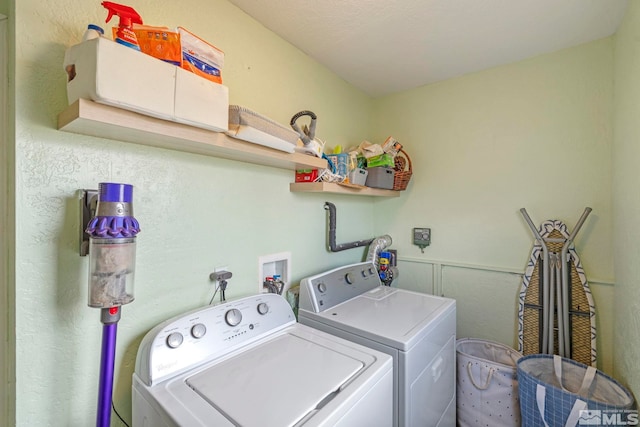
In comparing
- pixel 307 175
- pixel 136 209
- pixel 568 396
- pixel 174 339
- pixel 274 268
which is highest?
pixel 307 175

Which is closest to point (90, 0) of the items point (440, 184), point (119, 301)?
point (119, 301)

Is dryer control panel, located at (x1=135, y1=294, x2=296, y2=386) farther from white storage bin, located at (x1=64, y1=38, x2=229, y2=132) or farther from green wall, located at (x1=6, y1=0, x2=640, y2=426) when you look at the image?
white storage bin, located at (x1=64, y1=38, x2=229, y2=132)

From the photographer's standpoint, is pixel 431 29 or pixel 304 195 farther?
pixel 304 195

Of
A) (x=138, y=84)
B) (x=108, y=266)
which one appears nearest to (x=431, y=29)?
(x=138, y=84)

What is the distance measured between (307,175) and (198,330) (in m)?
0.90

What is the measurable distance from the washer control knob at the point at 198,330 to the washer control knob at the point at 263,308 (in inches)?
9.6

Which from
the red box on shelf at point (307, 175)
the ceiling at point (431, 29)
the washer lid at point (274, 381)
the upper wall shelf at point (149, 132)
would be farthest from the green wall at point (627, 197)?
the upper wall shelf at point (149, 132)

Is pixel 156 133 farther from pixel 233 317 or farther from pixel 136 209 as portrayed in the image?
pixel 233 317

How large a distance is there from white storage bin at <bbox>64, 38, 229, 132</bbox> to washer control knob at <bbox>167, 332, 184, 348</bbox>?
70cm

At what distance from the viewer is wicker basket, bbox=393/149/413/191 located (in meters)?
2.03

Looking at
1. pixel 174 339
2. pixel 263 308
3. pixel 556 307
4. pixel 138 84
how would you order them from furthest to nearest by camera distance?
pixel 556 307 → pixel 263 308 → pixel 174 339 → pixel 138 84

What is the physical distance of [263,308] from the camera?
1199 mm

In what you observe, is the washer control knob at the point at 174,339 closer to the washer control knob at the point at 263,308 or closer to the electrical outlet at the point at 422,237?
the washer control knob at the point at 263,308

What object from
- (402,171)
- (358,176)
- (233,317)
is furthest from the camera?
(402,171)
